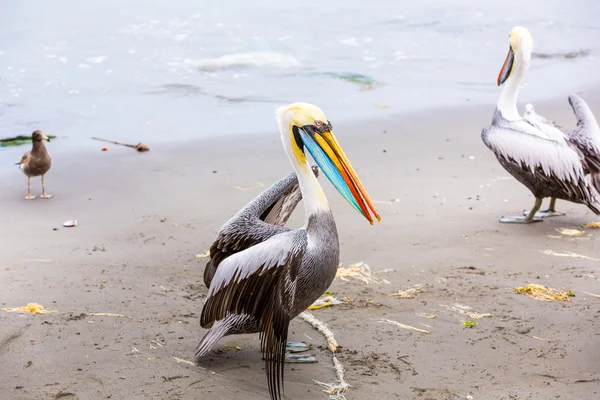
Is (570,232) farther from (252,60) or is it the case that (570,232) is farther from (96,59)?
(96,59)

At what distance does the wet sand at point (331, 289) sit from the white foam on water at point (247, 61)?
3.79m

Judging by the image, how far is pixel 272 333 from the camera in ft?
11.6

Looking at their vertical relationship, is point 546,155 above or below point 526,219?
above

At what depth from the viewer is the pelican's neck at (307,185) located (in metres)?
3.88

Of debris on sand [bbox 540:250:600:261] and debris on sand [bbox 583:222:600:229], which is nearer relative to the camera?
debris on sand [bbox 540:250:600:261]

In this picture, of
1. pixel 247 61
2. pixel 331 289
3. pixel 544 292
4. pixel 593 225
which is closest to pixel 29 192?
pixel 331 289

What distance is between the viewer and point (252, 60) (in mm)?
12000

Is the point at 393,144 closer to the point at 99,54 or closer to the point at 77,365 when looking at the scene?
the point at 77,365

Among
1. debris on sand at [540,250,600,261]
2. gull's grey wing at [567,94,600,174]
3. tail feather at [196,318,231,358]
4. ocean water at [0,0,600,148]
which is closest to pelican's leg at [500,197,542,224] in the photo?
gull's grey wing at [567,94,600,174]

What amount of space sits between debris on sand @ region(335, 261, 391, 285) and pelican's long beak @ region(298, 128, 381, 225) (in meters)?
1.27

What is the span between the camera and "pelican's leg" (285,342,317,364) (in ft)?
13.2

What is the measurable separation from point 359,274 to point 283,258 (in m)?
1.63

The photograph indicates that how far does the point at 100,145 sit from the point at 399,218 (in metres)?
3.37

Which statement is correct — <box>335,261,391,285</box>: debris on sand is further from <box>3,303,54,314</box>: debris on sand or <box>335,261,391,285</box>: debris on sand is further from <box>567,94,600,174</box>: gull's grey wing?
<box>567,94,600,174</box>: gull's grey wing
